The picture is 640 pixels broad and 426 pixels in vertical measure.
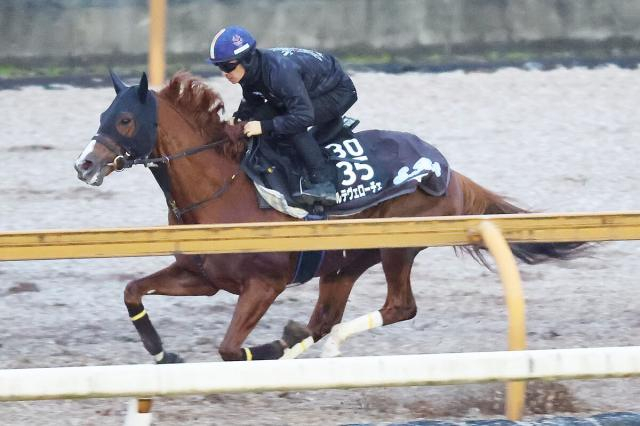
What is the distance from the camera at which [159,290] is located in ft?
19.1

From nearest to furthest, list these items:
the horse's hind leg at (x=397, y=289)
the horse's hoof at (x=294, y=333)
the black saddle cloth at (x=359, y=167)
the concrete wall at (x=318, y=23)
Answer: the black saddle cloth at (x=359, y=167) → the horse's hoof at (x=294, y=333) → the horse's hind leg at (x=397, y=289) → the concrete wall at (x=318, y=23)

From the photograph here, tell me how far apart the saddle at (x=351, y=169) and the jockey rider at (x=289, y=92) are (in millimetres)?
59

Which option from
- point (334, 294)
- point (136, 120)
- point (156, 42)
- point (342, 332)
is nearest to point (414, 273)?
point (334, 294)

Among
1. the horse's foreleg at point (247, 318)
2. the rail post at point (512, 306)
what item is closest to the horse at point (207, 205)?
the horse's foreleg at point (247, 318)

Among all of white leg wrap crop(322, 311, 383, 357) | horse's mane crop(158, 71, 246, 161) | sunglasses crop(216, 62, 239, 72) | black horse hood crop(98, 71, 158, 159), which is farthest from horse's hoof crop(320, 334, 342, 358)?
sunglasses crop(216, 62, 239, 72)

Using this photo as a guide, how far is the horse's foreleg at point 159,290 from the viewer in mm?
5801

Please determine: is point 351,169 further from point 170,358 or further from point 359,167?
point 170,358

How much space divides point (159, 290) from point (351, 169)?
0.97 meters

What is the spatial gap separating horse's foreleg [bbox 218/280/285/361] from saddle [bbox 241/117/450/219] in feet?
1.16

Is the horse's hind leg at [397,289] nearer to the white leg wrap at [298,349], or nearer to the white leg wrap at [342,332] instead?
the white leg wrap at [342,332]

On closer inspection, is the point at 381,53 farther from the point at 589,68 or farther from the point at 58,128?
the point at 58,128

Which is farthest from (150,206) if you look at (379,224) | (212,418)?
(379,224)

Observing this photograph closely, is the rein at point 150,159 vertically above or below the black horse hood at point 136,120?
below

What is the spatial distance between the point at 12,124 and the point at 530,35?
440 centimetres
